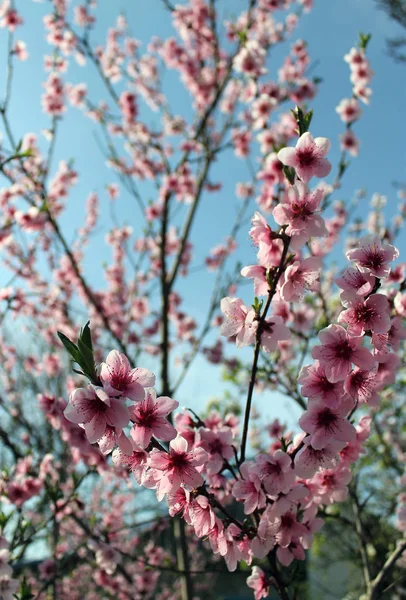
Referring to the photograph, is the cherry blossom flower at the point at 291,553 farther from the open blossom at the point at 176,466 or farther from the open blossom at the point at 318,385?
the open blossom at the point at 318,385

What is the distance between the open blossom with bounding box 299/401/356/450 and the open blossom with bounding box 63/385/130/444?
1.91 ft

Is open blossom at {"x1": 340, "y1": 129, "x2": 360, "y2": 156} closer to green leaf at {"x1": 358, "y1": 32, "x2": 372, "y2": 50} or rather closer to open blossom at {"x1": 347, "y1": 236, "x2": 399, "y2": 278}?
green leaf at {"x1": 358, "y1": 32, "x2": 372, "y2": 50}

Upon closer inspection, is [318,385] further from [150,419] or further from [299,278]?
[150,419]

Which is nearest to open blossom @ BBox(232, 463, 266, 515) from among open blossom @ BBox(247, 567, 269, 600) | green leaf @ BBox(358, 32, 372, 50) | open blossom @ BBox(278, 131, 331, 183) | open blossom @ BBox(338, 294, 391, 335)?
open blossom @ BBox(247, 567, 269, 600)

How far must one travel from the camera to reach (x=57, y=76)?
6.26m

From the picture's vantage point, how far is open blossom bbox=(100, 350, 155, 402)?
1349 mm

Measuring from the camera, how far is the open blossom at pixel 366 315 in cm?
148

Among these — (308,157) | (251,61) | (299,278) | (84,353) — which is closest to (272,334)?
(299,278)

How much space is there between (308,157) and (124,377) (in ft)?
3.49

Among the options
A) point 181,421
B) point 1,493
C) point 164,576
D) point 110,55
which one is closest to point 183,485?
point 181,421

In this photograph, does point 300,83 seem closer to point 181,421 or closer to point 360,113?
point 360,113

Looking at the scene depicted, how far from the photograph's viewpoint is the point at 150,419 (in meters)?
1.43

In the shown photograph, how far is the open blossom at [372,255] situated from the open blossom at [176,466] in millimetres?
832

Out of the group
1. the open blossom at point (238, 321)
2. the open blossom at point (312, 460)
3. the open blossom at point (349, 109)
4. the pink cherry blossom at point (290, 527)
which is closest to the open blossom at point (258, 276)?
the open blossom at point (238, 321)
